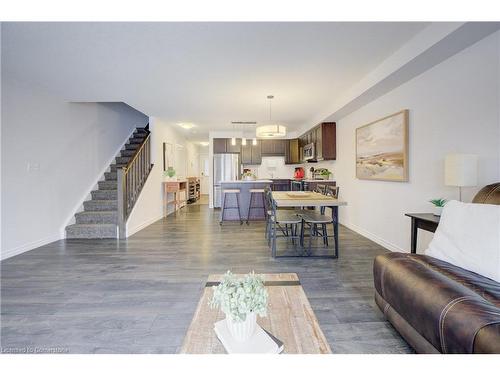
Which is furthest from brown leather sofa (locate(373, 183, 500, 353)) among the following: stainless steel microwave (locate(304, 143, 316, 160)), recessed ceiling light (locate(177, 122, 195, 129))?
recessed ceiling light (locate(177, 122, 195, 129))

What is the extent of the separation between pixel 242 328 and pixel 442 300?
100cm

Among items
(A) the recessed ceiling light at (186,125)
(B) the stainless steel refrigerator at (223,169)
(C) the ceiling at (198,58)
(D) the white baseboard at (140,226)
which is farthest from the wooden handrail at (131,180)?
(B) the stainless steel refrigerator at (223,169)

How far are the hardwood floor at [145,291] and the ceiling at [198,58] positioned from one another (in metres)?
2.50

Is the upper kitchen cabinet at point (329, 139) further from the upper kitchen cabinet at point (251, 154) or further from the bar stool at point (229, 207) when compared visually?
the upper kitchen cabinet at point (251, 154)

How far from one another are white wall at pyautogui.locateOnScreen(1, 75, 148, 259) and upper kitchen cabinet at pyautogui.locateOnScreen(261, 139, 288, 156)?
4656 millimetres

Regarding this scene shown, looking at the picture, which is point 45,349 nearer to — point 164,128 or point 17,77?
point 17,77

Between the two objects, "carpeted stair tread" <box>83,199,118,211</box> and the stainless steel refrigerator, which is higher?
the stainless steel refrigerator

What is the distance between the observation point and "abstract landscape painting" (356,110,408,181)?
3.25 metres

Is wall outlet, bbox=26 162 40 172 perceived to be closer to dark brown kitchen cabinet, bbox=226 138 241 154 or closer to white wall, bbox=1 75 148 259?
white wall, bbox=1 75 148 259

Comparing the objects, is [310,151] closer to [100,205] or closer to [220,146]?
[220,146]

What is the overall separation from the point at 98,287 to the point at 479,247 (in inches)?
124

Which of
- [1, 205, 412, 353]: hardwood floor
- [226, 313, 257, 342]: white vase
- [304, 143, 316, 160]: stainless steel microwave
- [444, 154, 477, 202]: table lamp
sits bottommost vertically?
[1, 205, 412, 353]: hardwood floor
